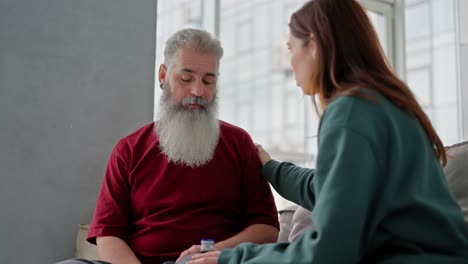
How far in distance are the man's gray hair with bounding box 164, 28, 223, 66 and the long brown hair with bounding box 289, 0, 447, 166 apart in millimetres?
734

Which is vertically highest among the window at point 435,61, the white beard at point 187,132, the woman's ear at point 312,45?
the window at point 435,61

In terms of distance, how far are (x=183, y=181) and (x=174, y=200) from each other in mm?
84

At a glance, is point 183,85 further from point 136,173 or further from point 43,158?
point 43,158

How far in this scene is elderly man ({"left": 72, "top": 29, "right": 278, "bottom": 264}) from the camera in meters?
2.04

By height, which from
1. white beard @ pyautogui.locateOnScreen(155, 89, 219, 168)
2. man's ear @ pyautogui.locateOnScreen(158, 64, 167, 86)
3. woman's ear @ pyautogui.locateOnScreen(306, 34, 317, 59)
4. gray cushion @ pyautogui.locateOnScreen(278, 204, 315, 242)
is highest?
man's ear @ pyautogui.locateOnScreen(158, 64, 167, 86)

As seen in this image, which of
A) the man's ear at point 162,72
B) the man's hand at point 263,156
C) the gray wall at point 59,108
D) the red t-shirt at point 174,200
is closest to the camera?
the red t-shirt at point 174,200

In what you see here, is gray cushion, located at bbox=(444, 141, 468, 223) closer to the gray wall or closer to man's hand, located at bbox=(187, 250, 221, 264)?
man's hand, located at bbox=(187, 250, 221, 264)

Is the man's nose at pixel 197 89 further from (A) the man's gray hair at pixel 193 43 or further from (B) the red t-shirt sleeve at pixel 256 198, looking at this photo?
(B) the red t-shirt sleeve at pixel 256 198

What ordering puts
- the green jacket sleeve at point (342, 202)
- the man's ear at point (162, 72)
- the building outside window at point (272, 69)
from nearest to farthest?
1. the green jacket sleeve at point (342, 202)
2. the man's ear at point (162, 72)
3. the building outside window at point (272, 69)

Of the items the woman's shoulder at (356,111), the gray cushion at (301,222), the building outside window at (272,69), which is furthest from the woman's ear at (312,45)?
the building outside window at (272,69)

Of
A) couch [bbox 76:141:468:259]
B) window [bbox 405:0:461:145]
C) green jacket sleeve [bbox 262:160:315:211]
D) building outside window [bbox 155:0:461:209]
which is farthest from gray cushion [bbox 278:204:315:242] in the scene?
window [bbox 405:0:461:145]

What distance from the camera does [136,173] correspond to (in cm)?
216

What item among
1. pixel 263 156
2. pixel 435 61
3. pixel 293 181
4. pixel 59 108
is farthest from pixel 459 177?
pixel 435 61

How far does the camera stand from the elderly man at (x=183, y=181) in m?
2.04
